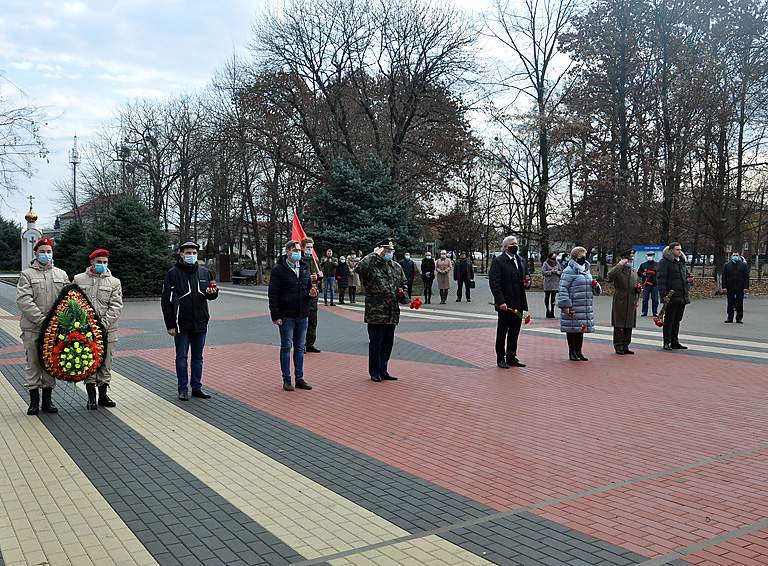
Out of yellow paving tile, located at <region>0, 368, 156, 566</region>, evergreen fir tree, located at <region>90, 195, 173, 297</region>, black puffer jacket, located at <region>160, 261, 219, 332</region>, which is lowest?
yellow paving tile, located at <region>0, 368, 156, 566</region>

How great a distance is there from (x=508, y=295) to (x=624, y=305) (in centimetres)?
273

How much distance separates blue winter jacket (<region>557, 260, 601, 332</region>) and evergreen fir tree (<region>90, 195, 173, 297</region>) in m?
20.1

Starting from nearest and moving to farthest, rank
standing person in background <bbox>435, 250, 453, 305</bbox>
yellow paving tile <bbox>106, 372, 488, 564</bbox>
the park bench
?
yellow paving tile <bbox>106, 372, 488, 564</bbox>, standing person in background <bbox>435, 250, 453, 305</bbox>, the park bench

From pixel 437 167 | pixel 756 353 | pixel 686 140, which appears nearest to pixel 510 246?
pixel 756 353

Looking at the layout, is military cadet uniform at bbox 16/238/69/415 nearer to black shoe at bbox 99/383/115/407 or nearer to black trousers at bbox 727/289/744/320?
black shoe at bbox 99/383/115/407

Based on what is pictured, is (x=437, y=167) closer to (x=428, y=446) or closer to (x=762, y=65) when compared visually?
(x=762, y=65)

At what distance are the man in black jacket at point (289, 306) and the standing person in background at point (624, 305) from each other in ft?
19.6

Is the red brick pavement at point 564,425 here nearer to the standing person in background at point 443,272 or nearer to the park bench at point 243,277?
the standing person in background at point 443,272

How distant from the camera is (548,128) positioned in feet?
107

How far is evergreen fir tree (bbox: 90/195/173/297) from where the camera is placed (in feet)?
92.8

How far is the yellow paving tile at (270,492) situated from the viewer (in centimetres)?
443

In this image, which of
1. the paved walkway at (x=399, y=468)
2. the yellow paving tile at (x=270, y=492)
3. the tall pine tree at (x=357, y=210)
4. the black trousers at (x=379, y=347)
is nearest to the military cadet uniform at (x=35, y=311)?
the paved walkway at (x=399, y=468)

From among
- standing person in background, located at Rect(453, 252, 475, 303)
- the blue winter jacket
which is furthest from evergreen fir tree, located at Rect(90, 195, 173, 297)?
the blue winter jacket

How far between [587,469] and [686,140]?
27303mm
